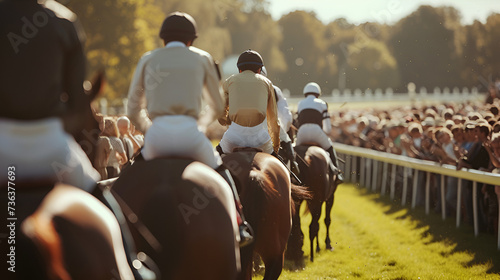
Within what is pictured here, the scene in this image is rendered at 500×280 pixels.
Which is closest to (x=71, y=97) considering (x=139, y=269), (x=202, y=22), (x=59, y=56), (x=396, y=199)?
(x=59, y=56)

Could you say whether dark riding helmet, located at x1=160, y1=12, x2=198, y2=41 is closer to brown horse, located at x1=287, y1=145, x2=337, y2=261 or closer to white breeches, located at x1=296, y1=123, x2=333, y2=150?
brown horse, located at x1=287, y1=145, x2=337, y2=261

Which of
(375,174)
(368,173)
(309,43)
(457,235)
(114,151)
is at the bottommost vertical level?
(368,173)

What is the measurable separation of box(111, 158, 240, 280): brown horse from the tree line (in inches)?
923

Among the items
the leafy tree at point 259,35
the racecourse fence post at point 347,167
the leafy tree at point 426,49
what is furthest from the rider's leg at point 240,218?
the leafy tree at point 426,49

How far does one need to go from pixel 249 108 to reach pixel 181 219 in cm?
→ 251

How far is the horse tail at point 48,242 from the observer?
2686 mm

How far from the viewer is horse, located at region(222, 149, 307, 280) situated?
5629 mm

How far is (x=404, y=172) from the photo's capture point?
46.9 ft

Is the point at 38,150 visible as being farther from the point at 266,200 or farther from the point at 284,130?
the point at 284,130

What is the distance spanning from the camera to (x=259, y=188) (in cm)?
562

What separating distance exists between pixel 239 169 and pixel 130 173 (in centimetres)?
172

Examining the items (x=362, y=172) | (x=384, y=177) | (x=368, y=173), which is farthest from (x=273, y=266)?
(x=362, y=172)

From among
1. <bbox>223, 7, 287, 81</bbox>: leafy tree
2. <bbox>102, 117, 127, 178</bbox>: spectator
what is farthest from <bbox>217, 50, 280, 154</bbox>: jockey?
<bbox>223, 7, 287, 81</bbox>: leafy tree

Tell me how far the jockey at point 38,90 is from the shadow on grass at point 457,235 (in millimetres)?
6528
